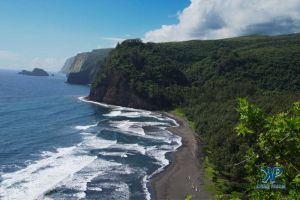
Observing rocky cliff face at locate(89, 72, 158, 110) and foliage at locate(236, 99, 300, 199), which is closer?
foliage at locate(236, 99, 300, 199)

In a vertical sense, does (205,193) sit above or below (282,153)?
below

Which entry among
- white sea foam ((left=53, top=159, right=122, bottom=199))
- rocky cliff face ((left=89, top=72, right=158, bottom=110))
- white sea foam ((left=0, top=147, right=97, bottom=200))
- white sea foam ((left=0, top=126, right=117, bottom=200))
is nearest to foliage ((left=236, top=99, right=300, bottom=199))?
white sea foam ((left=53, top=159, right=122, bottom=199))

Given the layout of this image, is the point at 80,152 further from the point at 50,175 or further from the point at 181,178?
the point at 181,178

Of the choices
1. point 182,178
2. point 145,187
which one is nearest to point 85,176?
point 145,187

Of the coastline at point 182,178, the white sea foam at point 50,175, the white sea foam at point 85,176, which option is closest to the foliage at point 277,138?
the coastline at point 182,178

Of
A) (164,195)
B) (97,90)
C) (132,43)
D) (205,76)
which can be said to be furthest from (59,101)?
(164,195)

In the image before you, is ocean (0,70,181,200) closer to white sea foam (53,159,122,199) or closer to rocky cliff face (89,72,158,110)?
white sea foam (53,159,122,199)

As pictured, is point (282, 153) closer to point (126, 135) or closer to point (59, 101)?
point (126, 135)

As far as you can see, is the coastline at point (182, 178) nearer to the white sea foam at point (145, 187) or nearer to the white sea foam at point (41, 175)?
the white sea foam at point (145, 187)
